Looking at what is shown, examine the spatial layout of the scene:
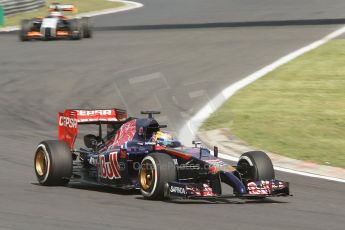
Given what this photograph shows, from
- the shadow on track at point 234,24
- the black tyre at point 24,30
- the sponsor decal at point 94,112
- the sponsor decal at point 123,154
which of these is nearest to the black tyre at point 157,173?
the sponsor decal at point 123,154

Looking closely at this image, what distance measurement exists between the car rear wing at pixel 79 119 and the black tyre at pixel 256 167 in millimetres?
2471

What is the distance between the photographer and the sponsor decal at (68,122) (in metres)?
13.8

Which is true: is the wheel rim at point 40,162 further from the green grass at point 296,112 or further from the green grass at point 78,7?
the green grass at point 78,7

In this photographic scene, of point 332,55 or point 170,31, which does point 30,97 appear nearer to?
point 332,55

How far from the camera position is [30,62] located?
28766 mm

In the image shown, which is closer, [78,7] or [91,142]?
[91,142]

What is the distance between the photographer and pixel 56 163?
13.1m

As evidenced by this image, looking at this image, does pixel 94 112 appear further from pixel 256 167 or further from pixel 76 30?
pixel 76 30

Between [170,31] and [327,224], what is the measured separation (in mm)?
26179

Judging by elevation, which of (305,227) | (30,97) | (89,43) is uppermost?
(89,43)

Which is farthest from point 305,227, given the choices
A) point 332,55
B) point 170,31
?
point 170,31

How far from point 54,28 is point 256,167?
23.3 meters

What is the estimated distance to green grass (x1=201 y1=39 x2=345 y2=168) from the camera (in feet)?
55.7

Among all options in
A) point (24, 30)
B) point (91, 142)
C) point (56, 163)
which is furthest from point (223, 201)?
point (24, 30)
